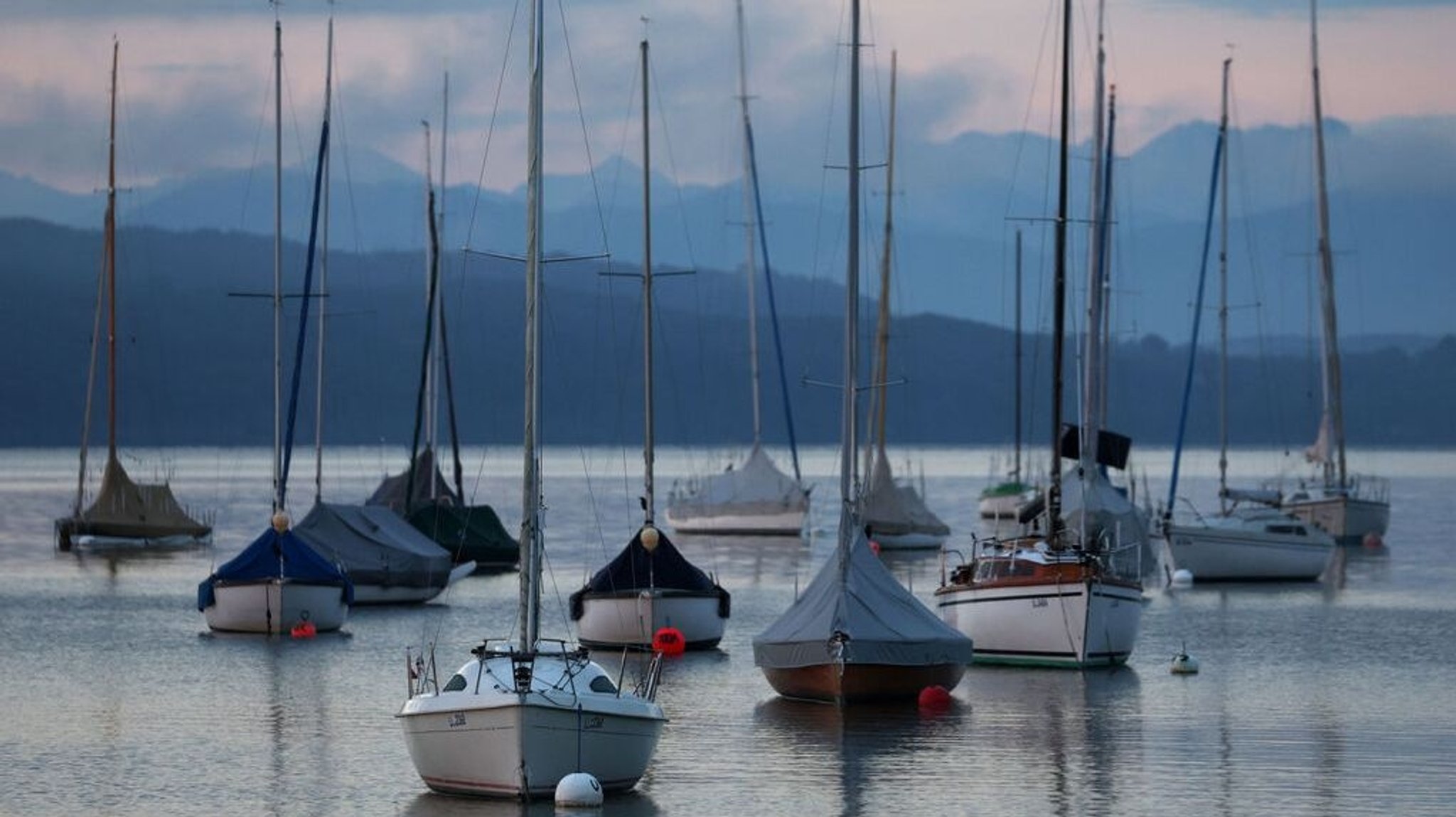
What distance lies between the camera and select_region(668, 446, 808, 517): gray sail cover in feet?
268

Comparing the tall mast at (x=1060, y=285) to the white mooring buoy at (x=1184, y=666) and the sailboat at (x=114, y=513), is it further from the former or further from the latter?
the sailboat at (x=114, y=513)

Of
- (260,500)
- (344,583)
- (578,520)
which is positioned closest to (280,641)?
(344,583)

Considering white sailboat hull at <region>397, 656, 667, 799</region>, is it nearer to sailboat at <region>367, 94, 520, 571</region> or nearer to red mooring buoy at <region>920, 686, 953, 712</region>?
red mooring buoy at <region>920, 686, 953, 712</region>

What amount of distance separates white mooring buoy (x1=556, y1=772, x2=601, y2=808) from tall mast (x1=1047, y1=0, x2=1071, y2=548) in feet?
53.6

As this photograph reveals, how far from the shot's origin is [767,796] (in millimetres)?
25375

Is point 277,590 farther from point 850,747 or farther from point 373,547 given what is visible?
point 850,747

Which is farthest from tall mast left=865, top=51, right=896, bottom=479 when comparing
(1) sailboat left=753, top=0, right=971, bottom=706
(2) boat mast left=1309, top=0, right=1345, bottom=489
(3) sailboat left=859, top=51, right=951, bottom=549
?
(1) sailboat left=753, top=0, right=971, bottom=706

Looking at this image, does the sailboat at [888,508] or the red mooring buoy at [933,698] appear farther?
the sailboat at [888,508]

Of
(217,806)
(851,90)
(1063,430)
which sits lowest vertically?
(217,806)

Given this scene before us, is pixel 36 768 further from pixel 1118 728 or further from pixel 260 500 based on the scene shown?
pixel 260 500

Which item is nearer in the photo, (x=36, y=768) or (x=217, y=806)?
(x=217, y=806)

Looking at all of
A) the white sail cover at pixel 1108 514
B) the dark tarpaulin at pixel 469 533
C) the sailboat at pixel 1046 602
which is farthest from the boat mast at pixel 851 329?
the dark tarpaulin at pixel 469 533

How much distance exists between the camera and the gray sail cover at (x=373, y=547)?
4875 centimetres

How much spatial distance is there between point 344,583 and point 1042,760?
19.0 metres
